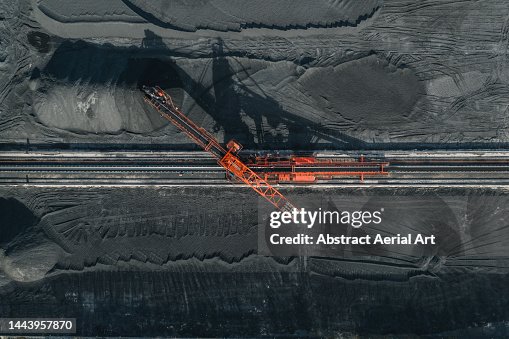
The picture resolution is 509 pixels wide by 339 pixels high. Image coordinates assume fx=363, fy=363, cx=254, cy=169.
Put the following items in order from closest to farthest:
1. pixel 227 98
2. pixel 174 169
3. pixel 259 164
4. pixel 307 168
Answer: pixel 307 168
pixel 259 164
pixel 227 98
pixel 174 169

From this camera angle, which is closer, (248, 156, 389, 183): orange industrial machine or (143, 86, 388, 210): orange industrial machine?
(143, 86, 388, 210): orange industrial machine

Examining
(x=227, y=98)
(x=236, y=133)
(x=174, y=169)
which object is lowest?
(x=174, y=169)

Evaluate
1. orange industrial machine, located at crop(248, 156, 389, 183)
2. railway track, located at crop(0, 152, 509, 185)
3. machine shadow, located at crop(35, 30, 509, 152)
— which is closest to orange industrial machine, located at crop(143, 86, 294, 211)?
orange industrial machine, located at crop(248, 156, 389, 183)

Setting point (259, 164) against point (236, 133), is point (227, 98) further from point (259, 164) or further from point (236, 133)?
point (259, 164)

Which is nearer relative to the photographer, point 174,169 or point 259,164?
point 259,164

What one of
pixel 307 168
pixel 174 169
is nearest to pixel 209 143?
pixel 174 169

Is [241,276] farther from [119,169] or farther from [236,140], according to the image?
[119,169]

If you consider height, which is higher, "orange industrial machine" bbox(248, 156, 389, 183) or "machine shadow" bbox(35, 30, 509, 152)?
"machine shadow" bbox(35, 30, 509, 152)

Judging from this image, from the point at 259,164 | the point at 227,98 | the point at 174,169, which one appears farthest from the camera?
the point at 174,169

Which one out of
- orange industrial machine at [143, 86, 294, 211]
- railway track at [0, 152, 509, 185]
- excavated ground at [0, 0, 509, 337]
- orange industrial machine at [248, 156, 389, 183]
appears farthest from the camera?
railway track at [0, 152, 509, 185]

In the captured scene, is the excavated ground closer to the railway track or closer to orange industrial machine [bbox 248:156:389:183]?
the railway track
